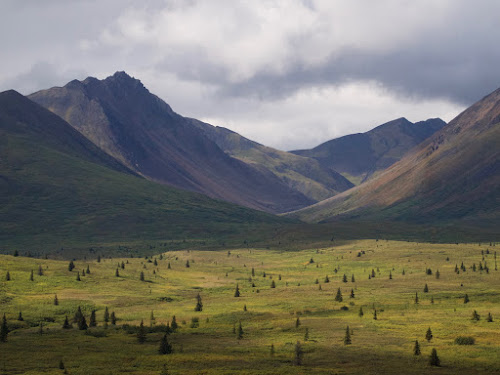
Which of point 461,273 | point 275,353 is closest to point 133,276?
point 461,273

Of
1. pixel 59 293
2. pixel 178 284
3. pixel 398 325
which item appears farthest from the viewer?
pixel 178 284

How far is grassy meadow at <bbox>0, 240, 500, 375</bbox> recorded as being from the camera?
166 feet

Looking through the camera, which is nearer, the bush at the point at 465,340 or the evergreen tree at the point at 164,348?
the evergreen tree at the point at 164,348

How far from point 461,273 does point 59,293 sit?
7085 cm

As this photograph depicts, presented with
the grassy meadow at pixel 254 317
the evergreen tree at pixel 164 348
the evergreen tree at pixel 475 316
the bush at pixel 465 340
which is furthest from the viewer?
the evergreen tree at pixel 475 316

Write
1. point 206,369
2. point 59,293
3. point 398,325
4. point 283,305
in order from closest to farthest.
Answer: point 206,369 → point 398,325 → point 283,305 → point 59,293

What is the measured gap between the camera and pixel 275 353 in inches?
2176

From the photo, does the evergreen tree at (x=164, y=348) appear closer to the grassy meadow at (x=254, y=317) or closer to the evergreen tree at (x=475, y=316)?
the grassy meadow at (x=254, y=317)

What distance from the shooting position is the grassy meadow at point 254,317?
50.5 meters

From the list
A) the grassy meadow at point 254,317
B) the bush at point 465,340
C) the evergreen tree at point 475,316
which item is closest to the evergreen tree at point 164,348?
the grassy meadow at point 254,317

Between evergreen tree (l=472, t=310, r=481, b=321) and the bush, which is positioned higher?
evergreen tree (l=472, t=310, r=481, b=321)

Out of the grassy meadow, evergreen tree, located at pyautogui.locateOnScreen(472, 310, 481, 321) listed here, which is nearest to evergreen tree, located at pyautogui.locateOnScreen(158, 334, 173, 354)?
the grassy meadow

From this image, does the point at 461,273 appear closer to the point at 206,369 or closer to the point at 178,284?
the point at 178,284

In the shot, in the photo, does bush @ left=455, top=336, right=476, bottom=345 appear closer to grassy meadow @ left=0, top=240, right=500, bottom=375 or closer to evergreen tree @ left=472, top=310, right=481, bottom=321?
grassy meadow @ left=0, top=240, right=500, bottom=375
